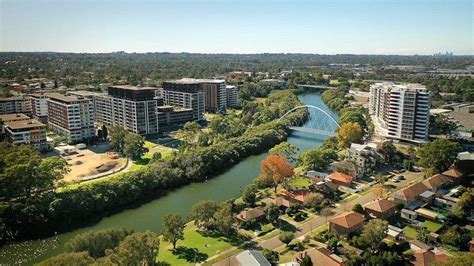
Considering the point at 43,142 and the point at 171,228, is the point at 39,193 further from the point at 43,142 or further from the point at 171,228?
the point at 43,142

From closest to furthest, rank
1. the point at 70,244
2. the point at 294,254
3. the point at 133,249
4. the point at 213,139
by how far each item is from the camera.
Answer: the point at 133,249, the point at 70,244, the point at 294,254, the point at 213,139

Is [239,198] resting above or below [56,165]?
below

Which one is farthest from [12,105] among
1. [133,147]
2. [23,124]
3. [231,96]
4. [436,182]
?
[436,182]

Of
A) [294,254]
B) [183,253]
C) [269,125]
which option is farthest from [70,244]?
[269,125]

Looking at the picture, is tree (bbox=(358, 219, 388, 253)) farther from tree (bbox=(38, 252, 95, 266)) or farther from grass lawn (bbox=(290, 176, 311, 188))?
tree (bbox=(38, 252, 95, 266))

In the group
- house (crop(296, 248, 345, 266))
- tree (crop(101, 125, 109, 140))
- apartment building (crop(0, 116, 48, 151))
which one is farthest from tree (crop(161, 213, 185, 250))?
tree (crop(101, 125, 109, 140))

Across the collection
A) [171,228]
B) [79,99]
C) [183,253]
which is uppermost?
[79,99]
